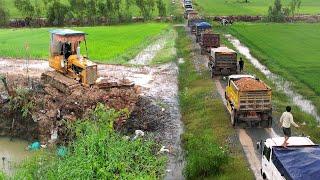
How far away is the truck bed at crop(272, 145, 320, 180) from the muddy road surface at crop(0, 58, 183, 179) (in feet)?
19.9

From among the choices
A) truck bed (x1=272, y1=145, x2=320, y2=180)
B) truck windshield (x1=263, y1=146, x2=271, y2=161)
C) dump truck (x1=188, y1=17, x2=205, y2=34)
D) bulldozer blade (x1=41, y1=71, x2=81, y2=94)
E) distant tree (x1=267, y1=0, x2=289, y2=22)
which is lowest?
truck windshield (x1=263, y1=146, x2=271, y2=161)

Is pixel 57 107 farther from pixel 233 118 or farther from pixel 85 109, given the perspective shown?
pixel 233 118

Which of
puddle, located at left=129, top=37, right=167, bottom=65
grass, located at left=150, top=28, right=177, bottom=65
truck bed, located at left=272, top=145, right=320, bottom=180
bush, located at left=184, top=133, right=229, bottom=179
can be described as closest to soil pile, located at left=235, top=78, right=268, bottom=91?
bush, located at left=184, top=133, right=229, bottom=179

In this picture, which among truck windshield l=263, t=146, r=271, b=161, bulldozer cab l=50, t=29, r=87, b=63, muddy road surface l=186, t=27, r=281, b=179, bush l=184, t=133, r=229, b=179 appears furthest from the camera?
bulldozer cab l=50, t=29, r=87, b=63

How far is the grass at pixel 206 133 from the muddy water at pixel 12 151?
26.3 feet

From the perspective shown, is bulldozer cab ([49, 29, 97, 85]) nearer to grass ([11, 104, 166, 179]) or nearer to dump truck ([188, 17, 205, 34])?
grass ([11, 104, 166, 179])

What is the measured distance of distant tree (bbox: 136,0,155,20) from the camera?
7531cm

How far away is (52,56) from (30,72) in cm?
476

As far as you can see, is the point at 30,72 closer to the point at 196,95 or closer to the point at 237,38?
the point at 196,95

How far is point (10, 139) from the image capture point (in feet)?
90.6

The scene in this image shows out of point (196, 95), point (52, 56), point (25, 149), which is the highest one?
point (52, 56)

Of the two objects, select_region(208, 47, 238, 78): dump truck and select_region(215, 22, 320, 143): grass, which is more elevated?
select_region(208, 47, 238, 78): dump truck

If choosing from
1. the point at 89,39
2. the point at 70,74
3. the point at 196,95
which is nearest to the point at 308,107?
the point at 196,95

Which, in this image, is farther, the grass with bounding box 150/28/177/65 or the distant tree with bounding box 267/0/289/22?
the distant tree with bounding box 267/0/289/22
